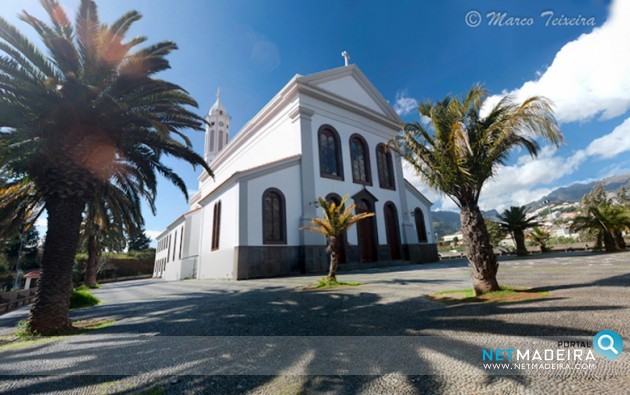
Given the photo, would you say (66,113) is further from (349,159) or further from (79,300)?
(349,159)

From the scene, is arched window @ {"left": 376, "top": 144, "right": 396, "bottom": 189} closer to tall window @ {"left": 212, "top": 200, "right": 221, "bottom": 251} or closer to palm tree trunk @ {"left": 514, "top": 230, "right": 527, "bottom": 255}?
palm tree trunk @ {"left": 514, "top": 230, "right": 527, "bottom": 255}

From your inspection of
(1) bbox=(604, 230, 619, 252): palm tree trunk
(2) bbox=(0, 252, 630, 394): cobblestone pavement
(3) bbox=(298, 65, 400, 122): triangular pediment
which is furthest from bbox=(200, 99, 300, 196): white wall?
(1) bbox=(604, 230, 619, 252): palm tree trunk

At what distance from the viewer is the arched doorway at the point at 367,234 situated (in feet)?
65.3

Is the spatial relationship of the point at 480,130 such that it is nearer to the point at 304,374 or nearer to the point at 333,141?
the point at 304,374

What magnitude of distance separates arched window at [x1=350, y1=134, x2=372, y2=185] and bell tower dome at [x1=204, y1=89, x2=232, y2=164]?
76.6 feet

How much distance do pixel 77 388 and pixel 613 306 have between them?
6.96 metres

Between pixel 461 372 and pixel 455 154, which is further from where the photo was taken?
pixel 455 154

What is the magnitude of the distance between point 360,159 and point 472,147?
1605cm

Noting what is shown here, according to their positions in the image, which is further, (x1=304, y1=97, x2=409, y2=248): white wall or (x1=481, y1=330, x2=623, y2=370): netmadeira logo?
(x1=304, y1=97, x2=409, y2=248): white wall

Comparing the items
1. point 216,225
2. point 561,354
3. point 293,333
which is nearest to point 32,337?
point 293,333

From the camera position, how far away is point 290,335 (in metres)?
4.01

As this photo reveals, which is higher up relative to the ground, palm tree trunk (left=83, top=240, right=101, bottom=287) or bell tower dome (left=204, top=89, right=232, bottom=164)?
bell tower dome (left=204, top=89, right=232, bottom=164)

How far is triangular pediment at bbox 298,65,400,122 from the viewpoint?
2172cm

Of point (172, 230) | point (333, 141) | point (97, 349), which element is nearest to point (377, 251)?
point (333, 141)
